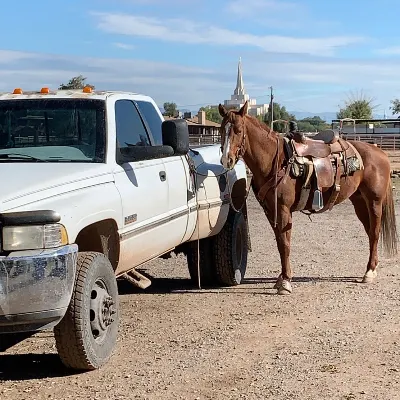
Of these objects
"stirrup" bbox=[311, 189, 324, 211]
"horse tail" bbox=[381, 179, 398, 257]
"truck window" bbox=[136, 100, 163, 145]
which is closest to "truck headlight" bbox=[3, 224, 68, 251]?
"truck window" bbox=[136, 100, 163, 145]

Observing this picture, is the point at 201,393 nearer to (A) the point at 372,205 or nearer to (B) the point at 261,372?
(B) the point at 261,372

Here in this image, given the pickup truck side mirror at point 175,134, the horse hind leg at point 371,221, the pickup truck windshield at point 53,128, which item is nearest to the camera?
the pickup truck windshield at point 53,128

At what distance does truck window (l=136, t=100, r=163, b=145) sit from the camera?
6570 mm

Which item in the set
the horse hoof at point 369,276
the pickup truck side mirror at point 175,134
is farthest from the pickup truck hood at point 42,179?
the horse hoof at point 369,276

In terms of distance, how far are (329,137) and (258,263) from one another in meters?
2.05

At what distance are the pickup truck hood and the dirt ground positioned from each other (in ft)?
4.18

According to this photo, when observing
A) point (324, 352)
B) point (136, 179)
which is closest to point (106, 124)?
point (136, 179)

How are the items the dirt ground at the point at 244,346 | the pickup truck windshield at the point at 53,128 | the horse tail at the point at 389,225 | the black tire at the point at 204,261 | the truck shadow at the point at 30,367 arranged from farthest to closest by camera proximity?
the horse tail at the point at 389,225, the black tire at the point at 204,261, the pickup truck windshield at the point at 53,128, the truck shadow at the point at 30,367, the dirt ground at the point at 244,346

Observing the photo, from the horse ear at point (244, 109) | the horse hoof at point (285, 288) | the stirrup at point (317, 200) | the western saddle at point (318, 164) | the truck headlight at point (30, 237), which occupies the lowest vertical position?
the horse hoof at point (285, 288)

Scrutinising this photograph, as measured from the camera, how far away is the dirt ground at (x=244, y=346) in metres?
4.67

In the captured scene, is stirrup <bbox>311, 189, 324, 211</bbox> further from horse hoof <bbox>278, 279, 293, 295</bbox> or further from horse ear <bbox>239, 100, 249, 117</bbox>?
horse ear <bbox>239, 100, 249, 117</bbox>

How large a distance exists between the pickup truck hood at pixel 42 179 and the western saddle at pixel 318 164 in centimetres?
295

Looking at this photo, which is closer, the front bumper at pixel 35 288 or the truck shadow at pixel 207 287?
the front bumper at pixel 35 288

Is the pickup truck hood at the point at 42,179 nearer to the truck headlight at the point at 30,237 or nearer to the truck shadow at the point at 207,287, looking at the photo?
the truck headlight at the point at 30,237
